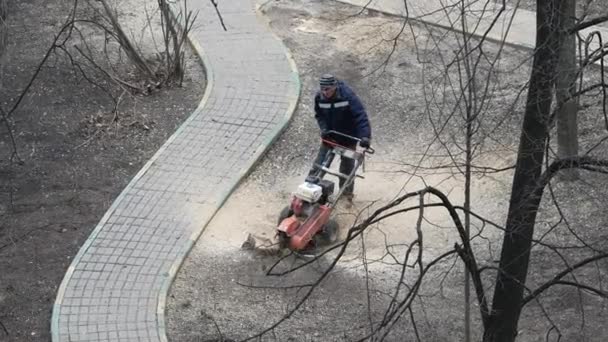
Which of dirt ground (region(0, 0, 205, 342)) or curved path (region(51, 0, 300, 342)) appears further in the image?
dirt ground (region(0, 0, 205, 342))

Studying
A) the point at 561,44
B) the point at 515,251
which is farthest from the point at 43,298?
the point at 561,44

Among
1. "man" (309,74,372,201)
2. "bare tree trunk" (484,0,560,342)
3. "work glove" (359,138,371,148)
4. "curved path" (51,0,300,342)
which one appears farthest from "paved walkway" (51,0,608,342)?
"work glove" (359,138,371,148)

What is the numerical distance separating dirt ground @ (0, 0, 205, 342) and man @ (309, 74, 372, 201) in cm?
265

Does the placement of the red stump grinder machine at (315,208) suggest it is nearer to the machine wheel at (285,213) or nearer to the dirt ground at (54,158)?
the machine wheel at (285,213)

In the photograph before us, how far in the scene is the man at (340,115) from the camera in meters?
10.0

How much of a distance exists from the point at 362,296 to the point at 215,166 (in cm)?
305

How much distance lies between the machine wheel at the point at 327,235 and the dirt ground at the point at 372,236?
0.67 ft

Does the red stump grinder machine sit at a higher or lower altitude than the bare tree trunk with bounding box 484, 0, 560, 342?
lower

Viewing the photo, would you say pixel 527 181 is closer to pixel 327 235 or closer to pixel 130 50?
pixel 327 235

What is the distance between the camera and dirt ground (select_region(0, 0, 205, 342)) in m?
9.71

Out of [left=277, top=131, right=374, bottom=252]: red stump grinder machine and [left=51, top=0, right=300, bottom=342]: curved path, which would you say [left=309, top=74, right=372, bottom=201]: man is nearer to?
[left=277, top=131, right=374, bottom=252]: red stump grinder machine

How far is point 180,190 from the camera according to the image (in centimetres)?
1109

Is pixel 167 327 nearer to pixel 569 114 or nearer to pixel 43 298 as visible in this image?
pixel 43 298

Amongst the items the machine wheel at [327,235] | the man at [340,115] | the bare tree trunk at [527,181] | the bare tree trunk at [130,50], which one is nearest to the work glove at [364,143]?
the man at [340,115]
